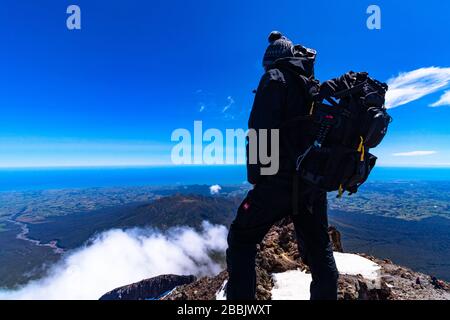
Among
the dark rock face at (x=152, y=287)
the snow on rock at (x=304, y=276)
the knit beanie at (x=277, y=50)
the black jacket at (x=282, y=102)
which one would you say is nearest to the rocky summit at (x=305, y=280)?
the snow on rock at (x=304, y=276)

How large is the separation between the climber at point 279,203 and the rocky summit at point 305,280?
5373 millimetres

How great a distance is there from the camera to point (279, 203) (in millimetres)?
4203

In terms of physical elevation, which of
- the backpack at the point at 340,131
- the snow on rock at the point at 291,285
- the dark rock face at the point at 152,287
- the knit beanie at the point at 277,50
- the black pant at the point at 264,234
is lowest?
the dark rock face at the point at 152,287

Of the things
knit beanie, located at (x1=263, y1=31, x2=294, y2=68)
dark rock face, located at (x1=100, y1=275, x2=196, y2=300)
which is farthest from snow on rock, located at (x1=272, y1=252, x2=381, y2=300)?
dark rock face, located at (x1=100, y1=275, x2=196, y2=300)

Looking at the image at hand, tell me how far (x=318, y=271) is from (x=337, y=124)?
233cm

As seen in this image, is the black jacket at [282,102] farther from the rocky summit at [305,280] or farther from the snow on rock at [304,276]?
the snow on rock at [304,276]

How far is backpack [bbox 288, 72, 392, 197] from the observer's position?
13.7 feet

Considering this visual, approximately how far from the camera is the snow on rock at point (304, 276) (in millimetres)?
9938

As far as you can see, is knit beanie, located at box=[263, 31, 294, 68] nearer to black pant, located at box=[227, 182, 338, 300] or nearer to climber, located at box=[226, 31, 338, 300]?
climber, located at box=[226, 31, 338, 300]

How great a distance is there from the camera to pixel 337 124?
4176mm

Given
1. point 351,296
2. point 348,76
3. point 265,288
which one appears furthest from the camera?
point 265,288

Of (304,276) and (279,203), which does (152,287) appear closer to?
(304,276)
